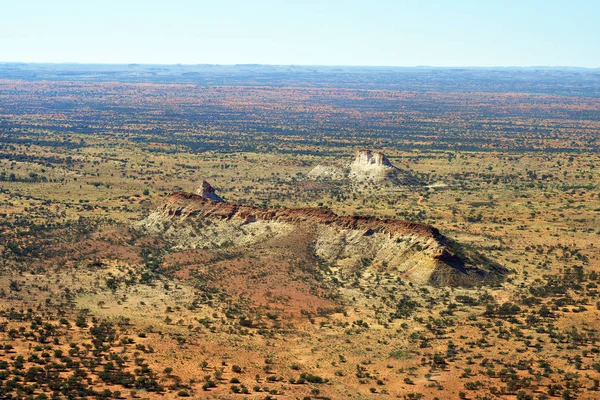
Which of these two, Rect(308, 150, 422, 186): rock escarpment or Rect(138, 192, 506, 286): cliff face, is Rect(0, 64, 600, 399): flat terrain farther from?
Rect(308, 150, 422, 186): rock escarpment

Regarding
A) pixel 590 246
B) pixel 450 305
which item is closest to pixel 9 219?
pixel 450 305

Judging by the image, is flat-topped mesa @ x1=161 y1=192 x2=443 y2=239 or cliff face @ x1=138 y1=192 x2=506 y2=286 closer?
cliff face @ x1=138 y1=192 x2=506 y2=286

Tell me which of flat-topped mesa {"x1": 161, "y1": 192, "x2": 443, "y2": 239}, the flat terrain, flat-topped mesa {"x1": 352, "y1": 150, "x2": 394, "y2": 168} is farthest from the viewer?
flat-topped mesa {"x1": 352, "y1": 150, "x2": 394, "y2": 168}

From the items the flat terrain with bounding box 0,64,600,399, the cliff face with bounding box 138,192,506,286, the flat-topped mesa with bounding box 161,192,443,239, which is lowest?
the flat terrain with bounding box 0,64,600,399

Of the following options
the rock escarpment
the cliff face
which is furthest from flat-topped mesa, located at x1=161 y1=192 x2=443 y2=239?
the rock escarpment

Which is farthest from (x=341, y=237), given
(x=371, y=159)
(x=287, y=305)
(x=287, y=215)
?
(x=371, y=159)

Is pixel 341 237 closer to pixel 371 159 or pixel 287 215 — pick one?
pixel 287 215

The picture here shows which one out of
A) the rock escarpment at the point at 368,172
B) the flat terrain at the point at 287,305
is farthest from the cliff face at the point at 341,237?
the rock escarpment at the point at 368,172
